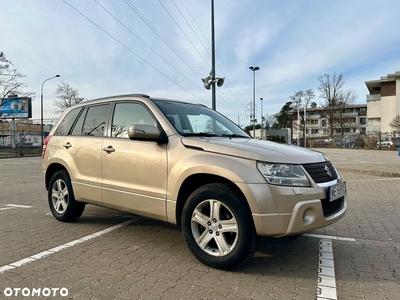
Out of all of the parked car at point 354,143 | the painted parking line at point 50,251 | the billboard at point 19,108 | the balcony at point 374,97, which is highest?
the balcony at point 374,97

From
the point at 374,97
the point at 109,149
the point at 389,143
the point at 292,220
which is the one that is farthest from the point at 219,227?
the point at 374,97

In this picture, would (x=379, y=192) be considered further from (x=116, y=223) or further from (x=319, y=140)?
(x=319, y=140)

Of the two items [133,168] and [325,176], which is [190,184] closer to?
[133,168]

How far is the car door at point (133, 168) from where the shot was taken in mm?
3586

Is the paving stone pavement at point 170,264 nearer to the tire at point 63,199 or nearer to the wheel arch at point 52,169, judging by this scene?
the tire at point 63,199

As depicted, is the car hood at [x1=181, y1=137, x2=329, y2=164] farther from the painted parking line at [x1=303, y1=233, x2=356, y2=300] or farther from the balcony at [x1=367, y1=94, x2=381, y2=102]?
the balcony at [x1=367, y1=94, x2=381, y2=102]

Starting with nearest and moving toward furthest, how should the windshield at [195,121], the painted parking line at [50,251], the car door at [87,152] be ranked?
the painted parking line at [50,251]
the windshield at [195,121]
the car door at [87,152]

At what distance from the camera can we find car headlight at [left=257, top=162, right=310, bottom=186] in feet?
9.65

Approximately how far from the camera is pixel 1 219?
208 inches

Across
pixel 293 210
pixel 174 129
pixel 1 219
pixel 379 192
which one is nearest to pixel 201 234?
pixel 293 210

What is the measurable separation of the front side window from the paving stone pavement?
4.70 feet

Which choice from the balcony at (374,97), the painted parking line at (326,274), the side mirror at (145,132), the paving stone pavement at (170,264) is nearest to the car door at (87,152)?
the paving stone pavement at (170,264)

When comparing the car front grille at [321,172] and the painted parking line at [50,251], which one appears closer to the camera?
the car front grille at [321,172]

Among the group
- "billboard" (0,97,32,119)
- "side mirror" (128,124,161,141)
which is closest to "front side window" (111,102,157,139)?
"side mirror" (128,124,161,141)
